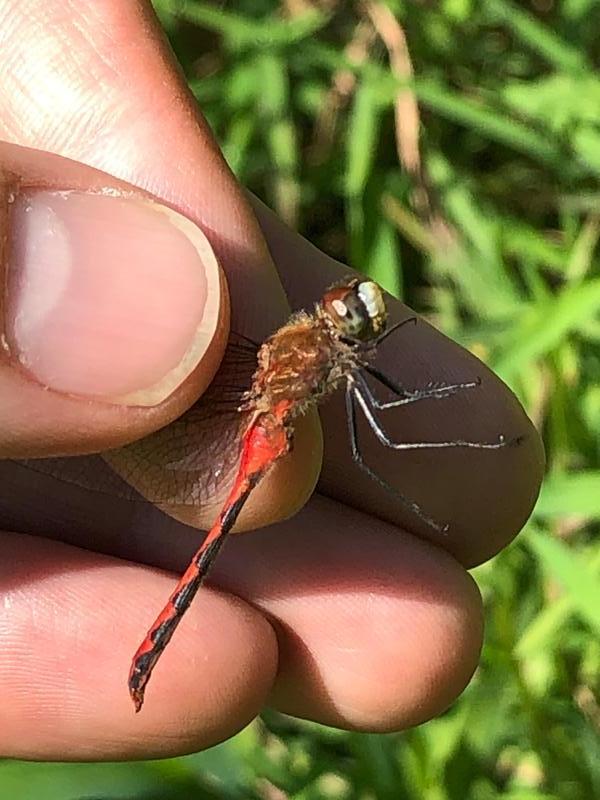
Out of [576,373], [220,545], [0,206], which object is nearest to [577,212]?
[576,373]

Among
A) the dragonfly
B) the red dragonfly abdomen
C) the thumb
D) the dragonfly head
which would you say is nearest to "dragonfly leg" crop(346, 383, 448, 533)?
the dragonfly

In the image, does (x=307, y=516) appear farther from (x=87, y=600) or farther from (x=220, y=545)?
(x=87, y=600)

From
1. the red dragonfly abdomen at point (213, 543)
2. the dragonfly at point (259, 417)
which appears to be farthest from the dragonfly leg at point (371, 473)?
the red dragonfly abdomen at point (213, 543)

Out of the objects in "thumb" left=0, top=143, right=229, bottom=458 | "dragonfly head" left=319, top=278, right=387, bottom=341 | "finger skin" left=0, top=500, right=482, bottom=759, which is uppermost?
"thumb" left=0, top=143, right=229, bottom=458

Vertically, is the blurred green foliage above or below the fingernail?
below

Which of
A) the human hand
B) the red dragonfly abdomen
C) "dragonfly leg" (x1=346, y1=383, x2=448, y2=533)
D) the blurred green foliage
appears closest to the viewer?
the red dragonfly abdomen

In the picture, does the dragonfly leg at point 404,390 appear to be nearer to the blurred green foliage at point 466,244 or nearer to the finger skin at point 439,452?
the finger skin at point 439,452

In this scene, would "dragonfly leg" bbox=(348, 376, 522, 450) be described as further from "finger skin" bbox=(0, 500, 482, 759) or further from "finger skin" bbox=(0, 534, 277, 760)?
"finger skin" bbox=(0, 534, 277, 760)
